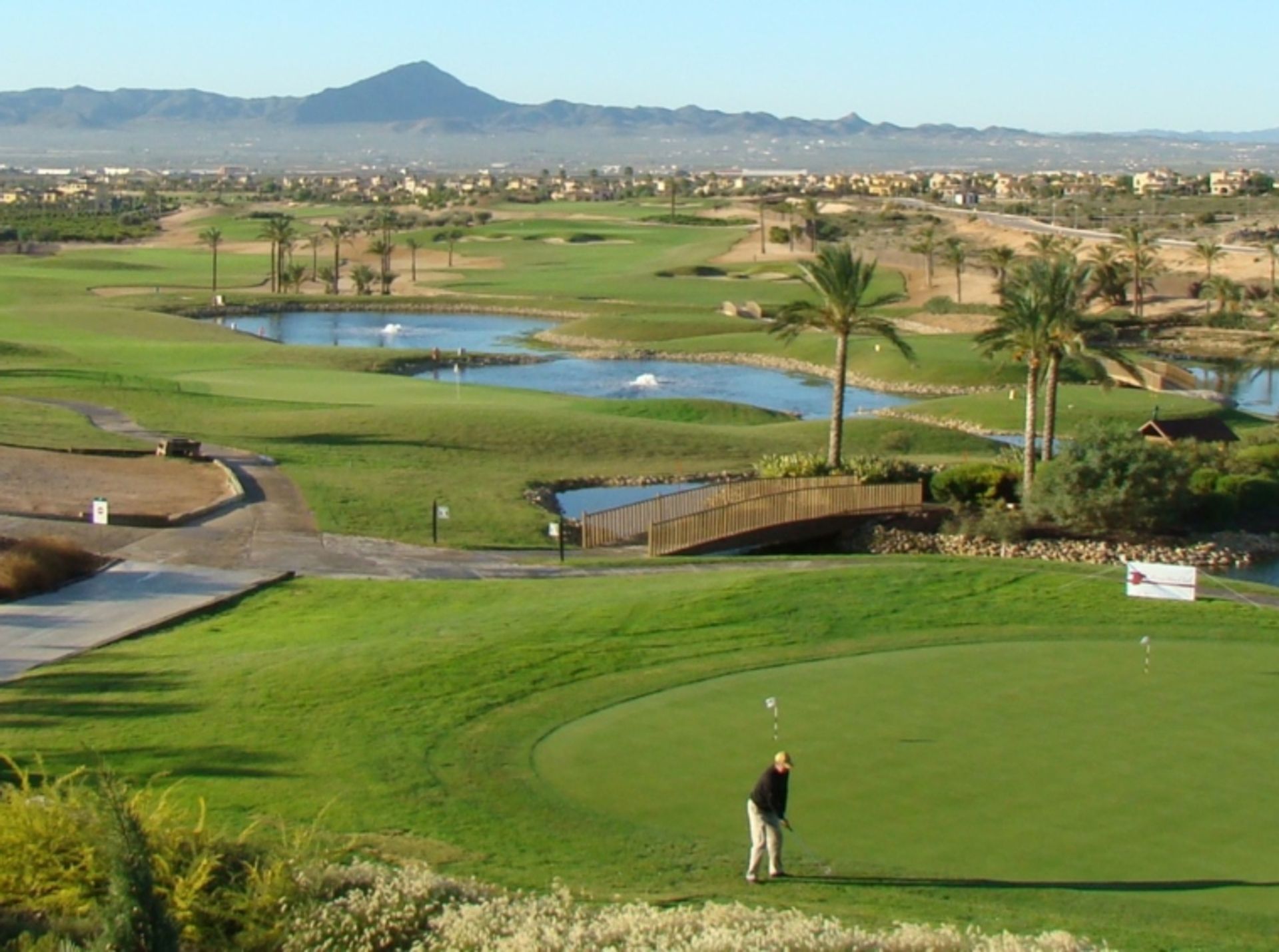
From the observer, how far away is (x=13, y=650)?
85.6ft

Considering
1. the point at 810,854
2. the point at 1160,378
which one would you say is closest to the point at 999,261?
the point at 1160,378

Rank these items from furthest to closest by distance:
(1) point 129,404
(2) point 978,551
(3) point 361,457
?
(1) point 129,404, (3) point 361,457, (2) point 978,551

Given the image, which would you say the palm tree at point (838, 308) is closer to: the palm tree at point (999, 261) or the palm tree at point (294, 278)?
the palm tree at point (999, 261)

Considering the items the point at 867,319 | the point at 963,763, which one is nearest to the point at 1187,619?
the point at 963,763

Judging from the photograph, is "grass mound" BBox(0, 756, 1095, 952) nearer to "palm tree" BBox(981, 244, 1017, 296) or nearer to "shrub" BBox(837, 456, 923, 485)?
"shrub" BBox(837, 456, 923, 485)

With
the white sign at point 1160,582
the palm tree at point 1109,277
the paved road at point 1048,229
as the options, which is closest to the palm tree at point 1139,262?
the palm tree at point 1109,277

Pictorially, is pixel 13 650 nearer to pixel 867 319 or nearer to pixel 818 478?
pixel 818 478

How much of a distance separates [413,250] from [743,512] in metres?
114

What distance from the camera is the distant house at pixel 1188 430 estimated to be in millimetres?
53562

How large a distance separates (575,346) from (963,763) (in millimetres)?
85534

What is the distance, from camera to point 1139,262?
113m

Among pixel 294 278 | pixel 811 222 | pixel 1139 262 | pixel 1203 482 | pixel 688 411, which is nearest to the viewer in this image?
pixel 1203 482

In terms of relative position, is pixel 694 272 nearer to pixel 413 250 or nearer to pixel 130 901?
pixel 413 250

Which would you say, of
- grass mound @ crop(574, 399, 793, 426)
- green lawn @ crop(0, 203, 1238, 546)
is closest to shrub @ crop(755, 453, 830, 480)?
green lawn @ crop(0, 203, 1238, 546)
